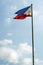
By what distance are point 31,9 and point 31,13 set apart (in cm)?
57

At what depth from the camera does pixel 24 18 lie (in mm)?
34438

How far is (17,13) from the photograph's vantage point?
115ft

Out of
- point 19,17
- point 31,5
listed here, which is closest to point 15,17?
point 19,17

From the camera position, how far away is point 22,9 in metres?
35.1

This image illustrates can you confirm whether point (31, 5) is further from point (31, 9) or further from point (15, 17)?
point (15, 17)

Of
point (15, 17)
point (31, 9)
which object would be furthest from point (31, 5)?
point (15, 17)

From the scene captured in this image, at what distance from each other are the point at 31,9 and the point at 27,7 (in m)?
1.28

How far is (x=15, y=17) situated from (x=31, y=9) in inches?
96.7

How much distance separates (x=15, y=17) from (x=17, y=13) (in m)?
0.82

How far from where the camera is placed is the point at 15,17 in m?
34.5

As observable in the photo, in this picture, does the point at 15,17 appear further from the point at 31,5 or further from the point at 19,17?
the point at 31,5

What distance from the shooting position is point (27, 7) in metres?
34.7

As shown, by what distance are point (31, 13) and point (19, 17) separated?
2064 millimetres

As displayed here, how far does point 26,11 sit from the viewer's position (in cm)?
3478
